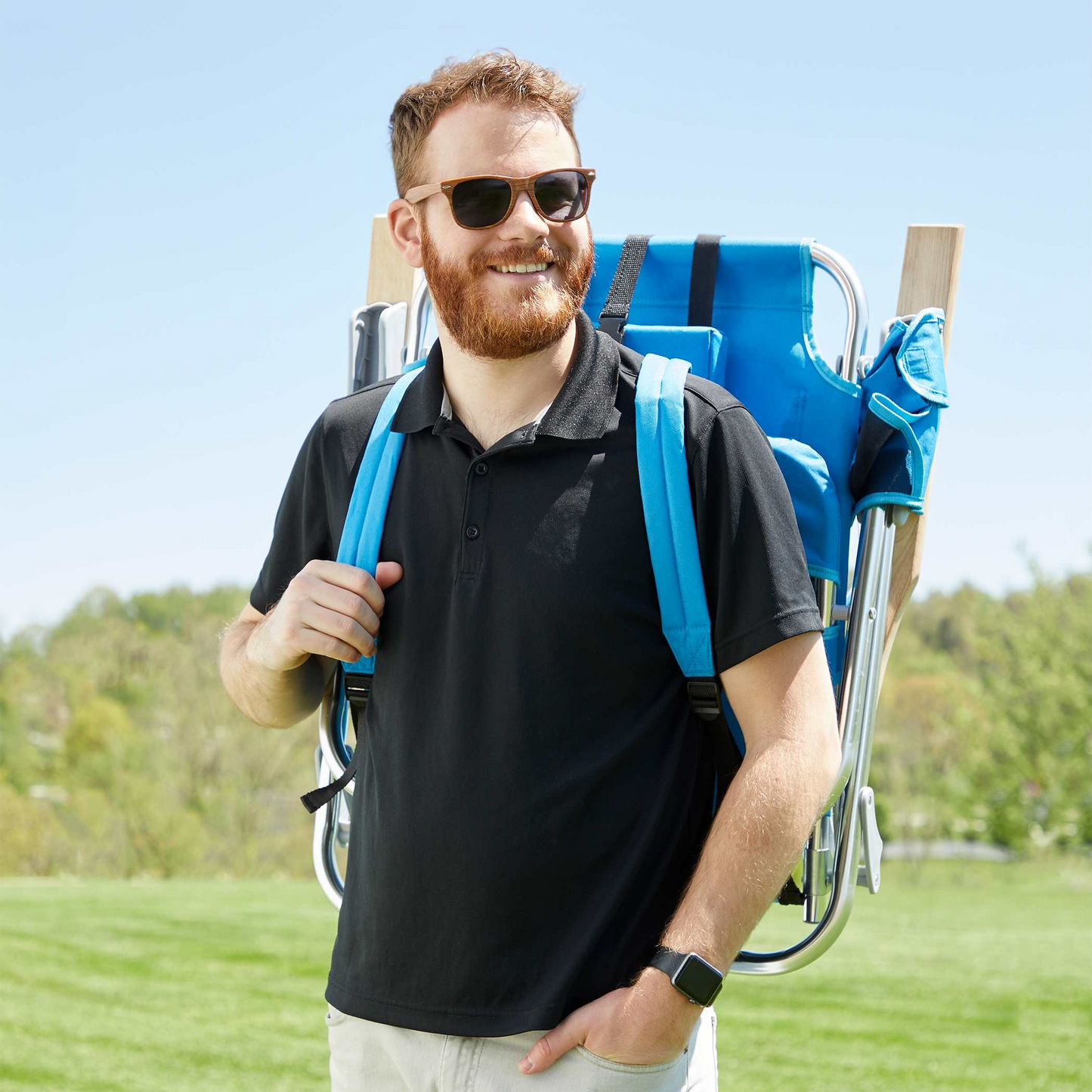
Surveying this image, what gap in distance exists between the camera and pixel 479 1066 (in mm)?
1840

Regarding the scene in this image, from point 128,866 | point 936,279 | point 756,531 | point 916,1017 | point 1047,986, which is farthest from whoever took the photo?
point 128,866

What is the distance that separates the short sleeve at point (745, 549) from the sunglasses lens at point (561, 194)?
0.45m

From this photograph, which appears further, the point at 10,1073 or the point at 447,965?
the point at 10,1073

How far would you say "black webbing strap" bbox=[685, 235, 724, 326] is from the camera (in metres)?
2.43

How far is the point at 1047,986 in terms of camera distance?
748 cm

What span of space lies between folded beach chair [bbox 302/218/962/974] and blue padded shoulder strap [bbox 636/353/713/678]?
93 millimetres

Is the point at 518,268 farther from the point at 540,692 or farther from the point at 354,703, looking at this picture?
the point at 354,703

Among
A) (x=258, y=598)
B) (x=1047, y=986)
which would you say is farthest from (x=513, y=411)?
(x=1047, y=986)

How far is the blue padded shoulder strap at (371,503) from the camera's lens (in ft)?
6.67

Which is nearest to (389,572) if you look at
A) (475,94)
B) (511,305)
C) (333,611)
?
(333,611)

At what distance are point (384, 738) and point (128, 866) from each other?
2750 centimetres

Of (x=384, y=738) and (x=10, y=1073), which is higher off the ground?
(x=384, y=738)

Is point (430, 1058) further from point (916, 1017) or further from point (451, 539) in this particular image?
point (916, 1017)

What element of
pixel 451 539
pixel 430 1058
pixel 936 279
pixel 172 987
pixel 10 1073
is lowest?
pixel 172 987
